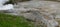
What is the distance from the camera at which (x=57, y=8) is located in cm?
280

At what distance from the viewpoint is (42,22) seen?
1357 millimetres

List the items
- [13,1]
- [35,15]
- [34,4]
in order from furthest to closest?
1. [13,1]
2. [34,4]
3. [35,15]

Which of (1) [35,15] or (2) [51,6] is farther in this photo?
(2) [51,6]

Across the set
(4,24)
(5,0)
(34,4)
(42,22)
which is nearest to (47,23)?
(42,22)

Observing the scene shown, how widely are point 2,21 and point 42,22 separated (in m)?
0.38

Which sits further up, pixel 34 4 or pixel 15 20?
pixel 15 20

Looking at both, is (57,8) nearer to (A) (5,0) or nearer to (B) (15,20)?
(A) (5,0)

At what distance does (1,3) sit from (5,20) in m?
1.93

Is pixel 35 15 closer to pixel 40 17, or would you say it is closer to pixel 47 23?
pixel 40 17

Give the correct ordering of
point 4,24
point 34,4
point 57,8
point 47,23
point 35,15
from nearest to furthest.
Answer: point 4,24 < point 47,23 < point 35,15 < point 57,8 < point 34,4

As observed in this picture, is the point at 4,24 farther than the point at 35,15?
No

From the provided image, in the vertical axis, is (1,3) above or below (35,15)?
below

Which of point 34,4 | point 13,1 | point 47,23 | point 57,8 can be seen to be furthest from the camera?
point 13,1

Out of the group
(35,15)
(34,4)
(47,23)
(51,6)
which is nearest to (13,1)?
(34,4)
